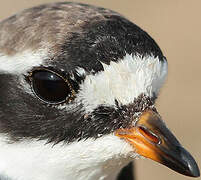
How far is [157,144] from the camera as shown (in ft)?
10.7

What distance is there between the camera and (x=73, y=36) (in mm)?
3260

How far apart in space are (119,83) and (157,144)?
14.3 inches

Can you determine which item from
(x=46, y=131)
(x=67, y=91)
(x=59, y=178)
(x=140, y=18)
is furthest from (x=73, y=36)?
(x=140, y=18)

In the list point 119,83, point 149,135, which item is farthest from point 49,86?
point 149,135

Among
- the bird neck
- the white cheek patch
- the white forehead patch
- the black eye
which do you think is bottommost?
the bird neck

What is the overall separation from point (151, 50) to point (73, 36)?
16.7 inches

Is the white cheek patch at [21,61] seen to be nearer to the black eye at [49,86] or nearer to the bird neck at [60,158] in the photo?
the black eye at [49,86]

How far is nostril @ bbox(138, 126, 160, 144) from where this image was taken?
325 centimetres

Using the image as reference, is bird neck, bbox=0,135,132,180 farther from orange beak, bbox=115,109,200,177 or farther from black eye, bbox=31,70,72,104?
black eye, bbox=31,70,72,104

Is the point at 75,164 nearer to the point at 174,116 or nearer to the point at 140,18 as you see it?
the point at 174,116

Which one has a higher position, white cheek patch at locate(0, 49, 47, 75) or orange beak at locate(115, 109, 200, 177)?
white cheek patch at locate(0, 49, 47, 75)

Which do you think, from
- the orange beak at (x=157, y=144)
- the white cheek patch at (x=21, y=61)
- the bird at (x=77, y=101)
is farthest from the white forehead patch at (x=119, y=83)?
the white cheek patch at (x=21, y=61)

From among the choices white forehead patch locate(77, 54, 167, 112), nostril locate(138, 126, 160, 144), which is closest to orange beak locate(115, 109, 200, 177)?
nostril locate(138, 126, 160, 144)

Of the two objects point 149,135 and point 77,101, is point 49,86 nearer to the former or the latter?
point 77,101
